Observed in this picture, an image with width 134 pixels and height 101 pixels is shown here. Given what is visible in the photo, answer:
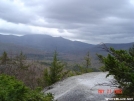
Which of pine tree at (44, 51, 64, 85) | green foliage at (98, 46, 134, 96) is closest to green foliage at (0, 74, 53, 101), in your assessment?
green foliage at (98, 46, 134, 96)

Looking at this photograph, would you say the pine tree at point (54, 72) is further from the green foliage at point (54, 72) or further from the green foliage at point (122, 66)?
the green foliage at point (122, 66)

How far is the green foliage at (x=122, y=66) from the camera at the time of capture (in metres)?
7.20

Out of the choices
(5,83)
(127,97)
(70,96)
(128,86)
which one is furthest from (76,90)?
(5,83)

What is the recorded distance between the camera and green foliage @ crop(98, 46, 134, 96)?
720 centimetres

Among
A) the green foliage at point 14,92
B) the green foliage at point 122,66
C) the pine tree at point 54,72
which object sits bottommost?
the pine tree at point 54,72

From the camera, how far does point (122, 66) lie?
23.5 ft

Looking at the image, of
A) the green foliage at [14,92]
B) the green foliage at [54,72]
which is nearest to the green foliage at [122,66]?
the green foliage at [14,92]

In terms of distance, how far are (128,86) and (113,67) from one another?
0.95m

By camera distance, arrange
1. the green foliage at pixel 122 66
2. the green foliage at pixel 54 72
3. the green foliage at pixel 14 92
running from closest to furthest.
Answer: the green foliage at pixel 14 92 → the green foliage at pixel 122 66 → the green foliage at pixel 54 72

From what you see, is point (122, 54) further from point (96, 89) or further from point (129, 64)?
point (96, 89)

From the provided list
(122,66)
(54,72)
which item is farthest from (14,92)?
(54,72)

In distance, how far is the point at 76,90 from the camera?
16.8 meters

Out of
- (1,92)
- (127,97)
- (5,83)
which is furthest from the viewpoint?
(127,97)

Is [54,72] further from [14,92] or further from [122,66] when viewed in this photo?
[14,92]
